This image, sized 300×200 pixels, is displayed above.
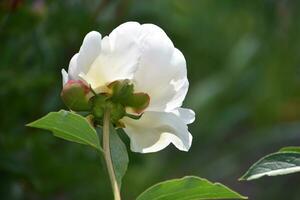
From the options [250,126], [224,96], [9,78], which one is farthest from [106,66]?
[250,126]

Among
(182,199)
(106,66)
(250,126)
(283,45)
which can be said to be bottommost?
(182,199)

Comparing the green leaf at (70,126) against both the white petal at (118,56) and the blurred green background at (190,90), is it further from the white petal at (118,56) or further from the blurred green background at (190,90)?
the blurred green background at (190,90)

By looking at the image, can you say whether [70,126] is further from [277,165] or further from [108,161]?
[277,165]

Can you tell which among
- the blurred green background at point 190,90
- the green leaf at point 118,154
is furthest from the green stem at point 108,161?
→ the blurred green background at point 190,90

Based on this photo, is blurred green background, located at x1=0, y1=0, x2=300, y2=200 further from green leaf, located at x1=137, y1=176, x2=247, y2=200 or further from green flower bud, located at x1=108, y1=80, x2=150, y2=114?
green leaf, located at x1=137, y1=176, x2=247, y2=200

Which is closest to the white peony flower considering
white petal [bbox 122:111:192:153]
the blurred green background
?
white petal [bbox 122:111:192:153]

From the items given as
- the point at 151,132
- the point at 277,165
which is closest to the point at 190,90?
the point at 151,132

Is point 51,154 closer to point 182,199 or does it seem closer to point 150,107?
point 150,107
